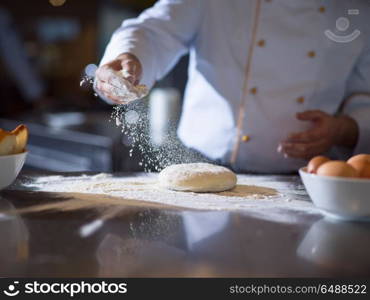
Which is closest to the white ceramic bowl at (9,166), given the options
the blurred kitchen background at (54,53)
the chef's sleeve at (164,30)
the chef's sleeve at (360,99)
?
the chef's sleeve at (164,30)

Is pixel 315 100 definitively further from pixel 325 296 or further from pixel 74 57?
pixel 74 57

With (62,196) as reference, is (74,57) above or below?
below

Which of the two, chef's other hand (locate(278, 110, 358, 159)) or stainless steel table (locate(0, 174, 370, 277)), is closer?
stainless steel table (locate(0, 174, 370, 277))

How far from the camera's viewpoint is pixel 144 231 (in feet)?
2.38

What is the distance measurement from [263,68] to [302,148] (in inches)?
9.9

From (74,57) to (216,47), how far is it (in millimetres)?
3265

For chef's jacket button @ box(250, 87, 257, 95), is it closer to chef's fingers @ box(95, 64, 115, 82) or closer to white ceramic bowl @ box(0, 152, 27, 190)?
chef's fingers @ box(95, 64, 115, 82)

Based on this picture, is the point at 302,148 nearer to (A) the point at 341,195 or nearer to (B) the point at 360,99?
(B) the point at 360,99

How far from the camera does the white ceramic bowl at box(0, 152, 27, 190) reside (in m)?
0.94

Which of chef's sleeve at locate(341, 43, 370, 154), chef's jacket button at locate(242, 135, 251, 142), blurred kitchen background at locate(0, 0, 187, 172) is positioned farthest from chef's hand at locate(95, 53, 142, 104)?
blurred kitchen background at locate(0, 0, 187, 172)

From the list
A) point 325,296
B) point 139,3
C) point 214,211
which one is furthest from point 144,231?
point 139,3

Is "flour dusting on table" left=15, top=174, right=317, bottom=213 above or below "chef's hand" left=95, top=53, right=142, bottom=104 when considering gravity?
below

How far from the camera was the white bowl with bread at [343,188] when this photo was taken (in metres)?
0.76

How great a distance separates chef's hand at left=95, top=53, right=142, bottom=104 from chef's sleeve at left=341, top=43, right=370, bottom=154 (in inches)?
24.7
